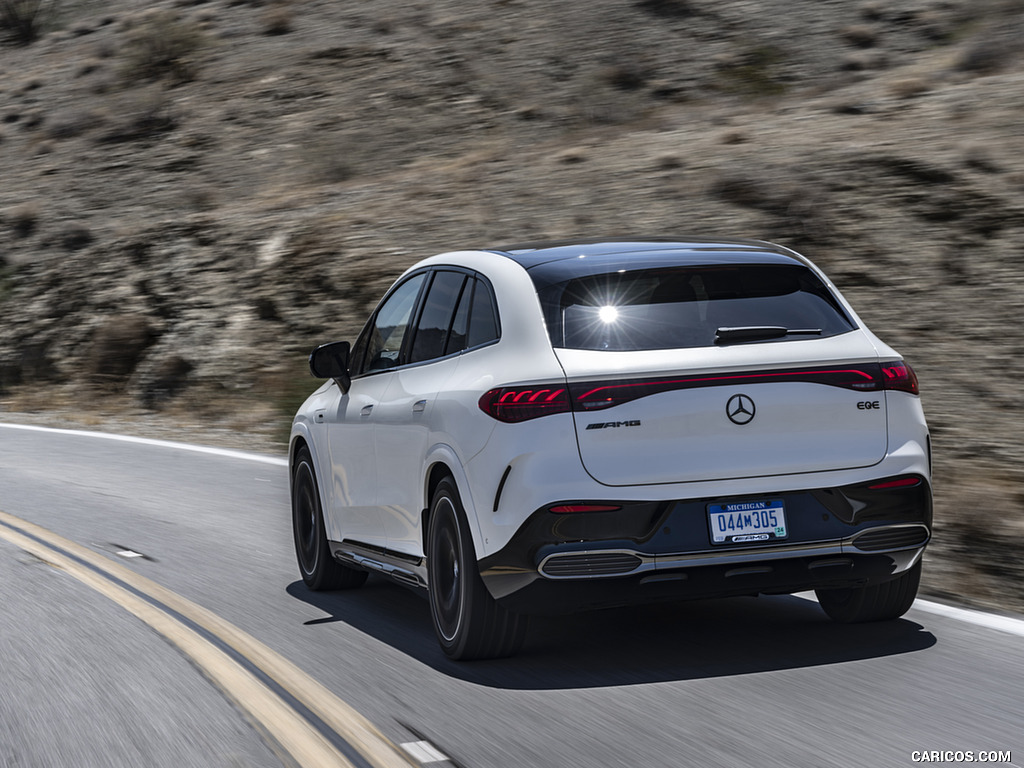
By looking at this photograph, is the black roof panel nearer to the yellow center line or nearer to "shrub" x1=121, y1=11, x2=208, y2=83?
the yellow center line

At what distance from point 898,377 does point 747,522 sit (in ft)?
3.04

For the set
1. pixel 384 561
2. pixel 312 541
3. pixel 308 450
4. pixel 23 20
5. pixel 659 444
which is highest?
pixel 23 20

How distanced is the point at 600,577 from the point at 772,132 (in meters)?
19.5

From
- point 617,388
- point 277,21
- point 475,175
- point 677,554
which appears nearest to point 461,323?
point 617,388

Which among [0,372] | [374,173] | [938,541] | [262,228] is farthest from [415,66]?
[938,541]

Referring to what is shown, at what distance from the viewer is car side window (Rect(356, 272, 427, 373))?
7.07 m

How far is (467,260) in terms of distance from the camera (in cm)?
654

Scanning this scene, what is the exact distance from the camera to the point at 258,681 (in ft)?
19.0

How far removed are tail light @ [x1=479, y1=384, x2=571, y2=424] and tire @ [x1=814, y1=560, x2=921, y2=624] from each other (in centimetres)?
183

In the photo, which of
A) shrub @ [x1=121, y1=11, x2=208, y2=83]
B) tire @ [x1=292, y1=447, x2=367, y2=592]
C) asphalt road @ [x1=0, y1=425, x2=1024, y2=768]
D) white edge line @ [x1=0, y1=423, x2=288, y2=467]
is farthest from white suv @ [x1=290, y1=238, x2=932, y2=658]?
shrub @ [x1=121, y1=11, x2=208, y2=83]

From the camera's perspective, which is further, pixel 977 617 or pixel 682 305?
pixel 977 617

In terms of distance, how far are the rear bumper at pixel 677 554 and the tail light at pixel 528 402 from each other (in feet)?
1.27

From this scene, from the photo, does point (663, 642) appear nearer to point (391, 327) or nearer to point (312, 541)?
point (391, 327)

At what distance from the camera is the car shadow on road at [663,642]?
5.61 metres
